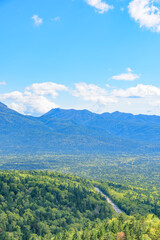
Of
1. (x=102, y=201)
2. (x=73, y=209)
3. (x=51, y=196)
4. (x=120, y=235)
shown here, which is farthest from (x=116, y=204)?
(x=120, y=235)

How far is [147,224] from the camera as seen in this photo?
321 ft

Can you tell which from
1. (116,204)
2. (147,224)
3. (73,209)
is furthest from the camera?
(116,204)

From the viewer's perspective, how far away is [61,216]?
14725 cm

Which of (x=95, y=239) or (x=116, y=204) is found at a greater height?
(x=95, y=239)

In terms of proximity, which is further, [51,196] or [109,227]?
[51,196]

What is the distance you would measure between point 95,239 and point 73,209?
7607 centimetres

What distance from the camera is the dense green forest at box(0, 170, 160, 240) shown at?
93.9 metres

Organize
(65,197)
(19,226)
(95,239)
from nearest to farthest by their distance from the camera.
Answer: (95,239), (19,226), (65,197)

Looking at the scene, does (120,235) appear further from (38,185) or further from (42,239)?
(38,185)

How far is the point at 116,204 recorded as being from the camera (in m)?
188

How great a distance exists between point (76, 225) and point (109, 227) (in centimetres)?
4515

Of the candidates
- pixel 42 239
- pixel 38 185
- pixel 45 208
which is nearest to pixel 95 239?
pixel 42 239

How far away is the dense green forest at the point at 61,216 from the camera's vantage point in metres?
93.9

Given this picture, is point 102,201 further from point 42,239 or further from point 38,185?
point 42,239
